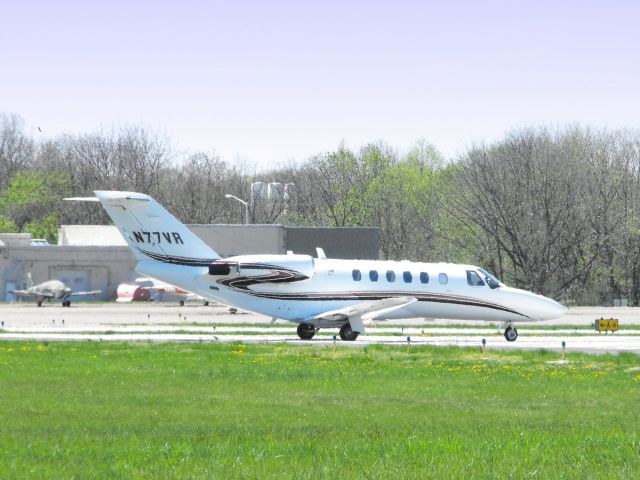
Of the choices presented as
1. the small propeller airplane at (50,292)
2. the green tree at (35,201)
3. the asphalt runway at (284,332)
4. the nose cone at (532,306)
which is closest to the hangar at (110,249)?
the small propeller airplane at (50,292)

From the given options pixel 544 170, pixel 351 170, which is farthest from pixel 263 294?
pixel 351 170

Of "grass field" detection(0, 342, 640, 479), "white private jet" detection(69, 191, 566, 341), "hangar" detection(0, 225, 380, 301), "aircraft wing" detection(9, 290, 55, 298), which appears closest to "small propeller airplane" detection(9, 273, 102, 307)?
"aircraft wing" detection(9, 290, 55, 298)

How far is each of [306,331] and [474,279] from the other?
6425 mm

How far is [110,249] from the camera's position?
90.7 metres

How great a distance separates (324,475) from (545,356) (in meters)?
20.4

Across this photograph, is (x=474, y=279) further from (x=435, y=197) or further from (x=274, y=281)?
(x=435, y=197)

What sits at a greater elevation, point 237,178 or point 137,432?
point 237,178

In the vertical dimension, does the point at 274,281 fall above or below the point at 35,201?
below

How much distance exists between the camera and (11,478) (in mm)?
14148

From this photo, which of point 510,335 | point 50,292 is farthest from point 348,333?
point 50,292

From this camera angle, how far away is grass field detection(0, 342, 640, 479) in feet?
49.6

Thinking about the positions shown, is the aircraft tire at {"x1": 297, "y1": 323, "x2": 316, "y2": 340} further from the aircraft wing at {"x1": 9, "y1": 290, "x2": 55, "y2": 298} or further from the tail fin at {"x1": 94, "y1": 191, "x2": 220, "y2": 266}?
the aircraft wing at {"x1": 9, "y1": 290, "x2": 55, "y2": 298}

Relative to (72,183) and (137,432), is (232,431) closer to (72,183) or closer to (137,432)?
(137,432)

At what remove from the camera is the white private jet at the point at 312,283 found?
1531 inches
